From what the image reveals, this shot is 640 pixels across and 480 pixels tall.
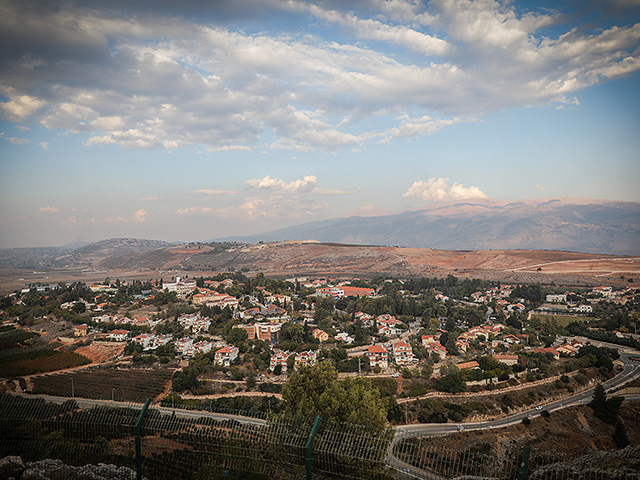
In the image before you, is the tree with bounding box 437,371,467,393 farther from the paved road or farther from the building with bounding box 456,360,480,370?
the paved road

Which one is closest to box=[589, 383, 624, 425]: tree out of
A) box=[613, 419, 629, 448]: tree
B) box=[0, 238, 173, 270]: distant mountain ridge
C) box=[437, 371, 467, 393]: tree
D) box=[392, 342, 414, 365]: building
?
box=[613, 419, 629, 448]: tree

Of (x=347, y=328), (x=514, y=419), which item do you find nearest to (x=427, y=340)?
(x=347, y=328)

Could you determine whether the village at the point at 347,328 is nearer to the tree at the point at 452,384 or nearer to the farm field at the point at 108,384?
the tree at the point at 452,384

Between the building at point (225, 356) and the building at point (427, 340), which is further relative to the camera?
the building at point (427, 340)

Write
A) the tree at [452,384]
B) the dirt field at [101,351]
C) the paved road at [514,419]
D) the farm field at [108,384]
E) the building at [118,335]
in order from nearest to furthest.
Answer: the paved road at [514,419]
the farm field at [108,384]
the tree at [452,384]
the dirt field at [101,351]
the building at [118,335]

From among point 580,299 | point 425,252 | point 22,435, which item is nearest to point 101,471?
point 22,435

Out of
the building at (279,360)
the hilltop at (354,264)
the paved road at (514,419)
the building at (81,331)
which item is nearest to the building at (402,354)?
the building at (279,360)

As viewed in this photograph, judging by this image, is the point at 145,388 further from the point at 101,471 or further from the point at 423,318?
the point at 423,318

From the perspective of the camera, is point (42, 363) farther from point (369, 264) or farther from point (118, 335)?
point (369, 264)
